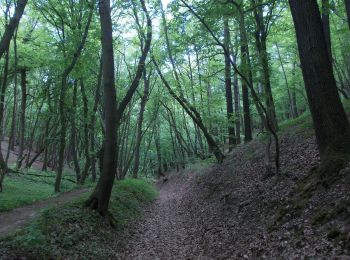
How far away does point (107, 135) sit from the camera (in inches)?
403

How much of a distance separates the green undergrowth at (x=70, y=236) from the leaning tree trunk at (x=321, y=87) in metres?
5.83

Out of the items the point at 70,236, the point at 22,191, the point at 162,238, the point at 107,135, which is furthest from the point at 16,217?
the point at 22,191

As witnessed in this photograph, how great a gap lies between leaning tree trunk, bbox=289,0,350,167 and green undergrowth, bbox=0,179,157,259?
5826mm

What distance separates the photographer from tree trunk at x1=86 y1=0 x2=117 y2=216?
399 inches

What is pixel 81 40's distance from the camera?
50.3 feet

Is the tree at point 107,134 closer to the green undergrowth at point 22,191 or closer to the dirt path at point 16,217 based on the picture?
the dirt path at point 16,217

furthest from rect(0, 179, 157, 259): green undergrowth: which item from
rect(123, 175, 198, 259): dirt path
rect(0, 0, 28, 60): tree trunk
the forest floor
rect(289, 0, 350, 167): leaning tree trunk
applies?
rect(289, 0, 350, 167): leaning tree trunk

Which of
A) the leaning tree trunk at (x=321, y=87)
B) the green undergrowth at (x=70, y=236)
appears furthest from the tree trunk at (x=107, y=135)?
the leaning tree trunk at (x=321, y=87)

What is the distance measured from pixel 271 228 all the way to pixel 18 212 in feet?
27.7

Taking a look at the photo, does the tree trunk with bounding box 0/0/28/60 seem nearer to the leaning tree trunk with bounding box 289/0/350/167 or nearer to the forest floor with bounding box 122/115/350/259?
the forest floor with bounding box 122/115/350/259

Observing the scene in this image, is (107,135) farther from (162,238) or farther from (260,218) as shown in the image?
(260,218)

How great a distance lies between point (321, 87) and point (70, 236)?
273 inches

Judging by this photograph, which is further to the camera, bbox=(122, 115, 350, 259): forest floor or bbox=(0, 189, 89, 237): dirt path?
bbox=(0, 189, 89, 237): dirt path

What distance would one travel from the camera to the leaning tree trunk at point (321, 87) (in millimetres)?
6957
